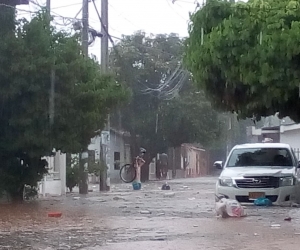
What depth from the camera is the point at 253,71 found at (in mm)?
12148

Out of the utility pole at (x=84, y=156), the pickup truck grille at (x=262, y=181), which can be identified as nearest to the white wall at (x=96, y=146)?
the utility pole at (x=84, y=156)

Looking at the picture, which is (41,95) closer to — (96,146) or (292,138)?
(292,138)

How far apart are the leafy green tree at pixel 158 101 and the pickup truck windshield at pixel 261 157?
2540 cm

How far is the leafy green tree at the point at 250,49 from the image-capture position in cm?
1183

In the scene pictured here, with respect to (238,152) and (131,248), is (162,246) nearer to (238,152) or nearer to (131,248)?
A: (131,248)

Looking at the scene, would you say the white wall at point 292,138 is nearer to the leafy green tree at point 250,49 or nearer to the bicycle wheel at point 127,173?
the bicycle wheel at point 127,173

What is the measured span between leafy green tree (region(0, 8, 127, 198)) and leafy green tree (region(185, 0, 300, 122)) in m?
7.29

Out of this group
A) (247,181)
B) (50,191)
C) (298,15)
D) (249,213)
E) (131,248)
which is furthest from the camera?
(50,191)

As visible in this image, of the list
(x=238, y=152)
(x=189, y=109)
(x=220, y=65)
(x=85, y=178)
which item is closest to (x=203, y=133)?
(x=189, y=109)

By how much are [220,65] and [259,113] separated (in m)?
1.78

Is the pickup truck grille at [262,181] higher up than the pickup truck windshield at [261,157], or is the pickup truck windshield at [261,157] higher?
the pickup truck windshield at [261,157]

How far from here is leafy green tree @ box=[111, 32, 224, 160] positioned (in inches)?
1807

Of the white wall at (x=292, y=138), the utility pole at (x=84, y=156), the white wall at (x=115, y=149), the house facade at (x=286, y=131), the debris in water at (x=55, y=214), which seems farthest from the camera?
the white wall at (x=115, y=149)

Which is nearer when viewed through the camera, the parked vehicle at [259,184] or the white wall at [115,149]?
the parked vehicle at [259,184]
